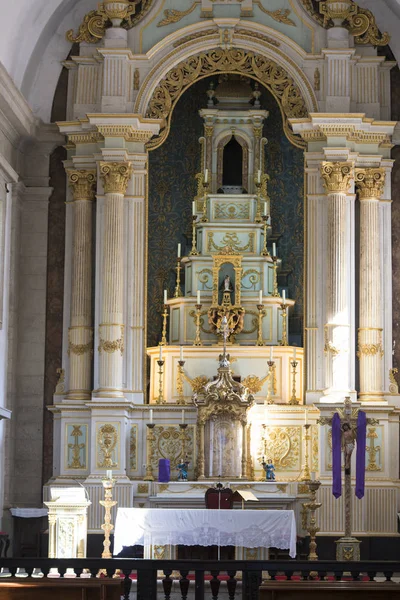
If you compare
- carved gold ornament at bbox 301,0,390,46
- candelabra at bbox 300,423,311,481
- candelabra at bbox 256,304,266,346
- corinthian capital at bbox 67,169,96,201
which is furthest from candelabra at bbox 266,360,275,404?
carved gold ornament at bbox 301,0,390,46

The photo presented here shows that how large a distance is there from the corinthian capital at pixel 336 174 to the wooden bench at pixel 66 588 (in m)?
11.3

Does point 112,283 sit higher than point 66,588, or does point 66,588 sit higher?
point 112,283

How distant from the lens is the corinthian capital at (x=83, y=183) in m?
22.7

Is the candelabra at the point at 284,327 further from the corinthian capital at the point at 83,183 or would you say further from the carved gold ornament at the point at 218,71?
the corinthian capital at the point at 83,183

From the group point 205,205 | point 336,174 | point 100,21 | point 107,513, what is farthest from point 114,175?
point 107,513

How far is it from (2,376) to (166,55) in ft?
19.5

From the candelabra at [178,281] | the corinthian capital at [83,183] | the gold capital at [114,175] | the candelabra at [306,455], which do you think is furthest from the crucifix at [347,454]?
the corinthian capital at [83,183]

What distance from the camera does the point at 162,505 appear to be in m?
20.9

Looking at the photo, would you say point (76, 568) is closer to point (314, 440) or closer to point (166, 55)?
point (314, 440)

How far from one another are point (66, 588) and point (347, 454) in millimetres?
7650

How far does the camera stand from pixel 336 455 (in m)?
19.1

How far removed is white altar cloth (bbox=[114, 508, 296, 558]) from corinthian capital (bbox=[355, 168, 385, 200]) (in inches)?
254

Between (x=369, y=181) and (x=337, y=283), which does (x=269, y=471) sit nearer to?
(x=337, y=283)

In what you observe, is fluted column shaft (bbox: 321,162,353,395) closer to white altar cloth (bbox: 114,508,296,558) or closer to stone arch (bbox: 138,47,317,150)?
stone arch (bbox: 138,47,317,150)
